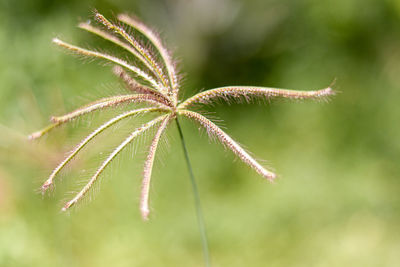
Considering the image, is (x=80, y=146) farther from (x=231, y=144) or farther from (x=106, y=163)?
(x=231, y=144)

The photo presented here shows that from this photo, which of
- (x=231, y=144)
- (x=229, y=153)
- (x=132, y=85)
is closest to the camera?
(x=231, y=144)

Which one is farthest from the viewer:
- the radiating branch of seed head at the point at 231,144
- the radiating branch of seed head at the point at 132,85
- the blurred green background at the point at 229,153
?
the blurred green background at the point at 229,153

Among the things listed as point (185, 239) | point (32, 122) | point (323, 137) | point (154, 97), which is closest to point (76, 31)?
point (32, 122)

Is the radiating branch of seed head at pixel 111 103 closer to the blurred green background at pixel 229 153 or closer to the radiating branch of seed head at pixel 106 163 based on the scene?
the radiating branch of seed head at pixel 106 163

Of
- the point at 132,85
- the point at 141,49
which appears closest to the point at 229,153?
the point at 132,85

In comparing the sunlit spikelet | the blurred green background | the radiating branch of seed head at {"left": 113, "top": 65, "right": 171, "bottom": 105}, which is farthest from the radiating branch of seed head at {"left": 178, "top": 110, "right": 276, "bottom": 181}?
the blurred green background

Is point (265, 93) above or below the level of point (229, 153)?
below

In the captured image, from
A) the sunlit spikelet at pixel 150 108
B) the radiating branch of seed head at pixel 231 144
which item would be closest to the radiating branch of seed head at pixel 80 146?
the sunlit spikelet at pixel 150 108

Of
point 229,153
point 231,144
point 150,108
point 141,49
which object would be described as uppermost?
point 229,153

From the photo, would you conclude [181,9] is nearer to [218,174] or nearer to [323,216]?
[218,174]
